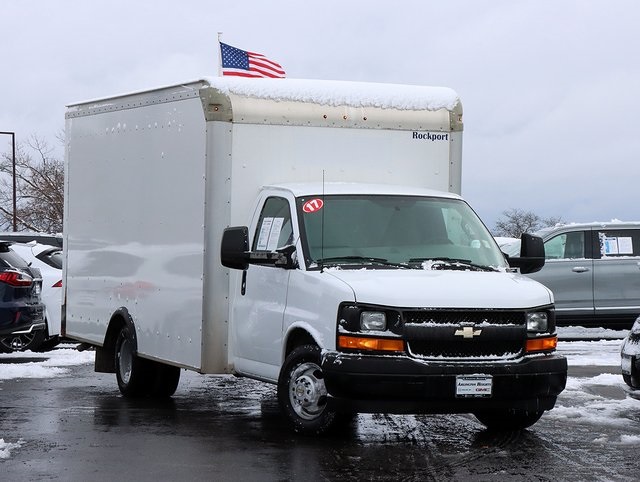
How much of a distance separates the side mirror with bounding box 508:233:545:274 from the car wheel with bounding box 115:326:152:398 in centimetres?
383

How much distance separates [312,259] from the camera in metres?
10.2

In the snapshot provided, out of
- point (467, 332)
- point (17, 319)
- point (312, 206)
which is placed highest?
point (312, 206)

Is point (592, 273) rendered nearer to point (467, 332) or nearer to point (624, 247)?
point (624, 247)

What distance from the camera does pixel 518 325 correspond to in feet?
31.8

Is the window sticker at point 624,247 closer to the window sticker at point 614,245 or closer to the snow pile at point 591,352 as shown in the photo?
the window sticker at point 614,245

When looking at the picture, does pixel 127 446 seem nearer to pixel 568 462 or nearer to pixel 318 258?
pixel 318 258

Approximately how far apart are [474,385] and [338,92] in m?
3.29

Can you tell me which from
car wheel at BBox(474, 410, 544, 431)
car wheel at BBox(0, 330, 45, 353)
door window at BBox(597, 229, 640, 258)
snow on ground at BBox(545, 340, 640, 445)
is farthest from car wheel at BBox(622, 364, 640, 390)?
door window at BBox(597, 229, 640, 258)

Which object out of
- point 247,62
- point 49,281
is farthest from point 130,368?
point 247,62

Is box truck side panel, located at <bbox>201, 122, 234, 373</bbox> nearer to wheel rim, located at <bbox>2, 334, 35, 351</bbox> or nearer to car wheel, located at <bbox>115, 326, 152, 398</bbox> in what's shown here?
car wheel, located at <bbox>115, 326, 152, 398</bbox>

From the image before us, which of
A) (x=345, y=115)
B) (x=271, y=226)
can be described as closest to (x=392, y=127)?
(x=345, y=115)

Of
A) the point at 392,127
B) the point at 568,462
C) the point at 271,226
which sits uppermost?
the point at 392,127

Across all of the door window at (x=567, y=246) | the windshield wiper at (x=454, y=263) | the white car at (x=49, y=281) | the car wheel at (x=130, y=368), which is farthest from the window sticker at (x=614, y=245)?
the windshield wiper at (x=454, y=263)

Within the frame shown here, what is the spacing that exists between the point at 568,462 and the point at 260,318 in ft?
9.09
